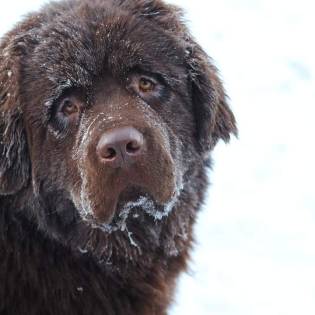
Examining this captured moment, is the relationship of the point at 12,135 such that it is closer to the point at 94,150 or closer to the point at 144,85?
the point at 94,150

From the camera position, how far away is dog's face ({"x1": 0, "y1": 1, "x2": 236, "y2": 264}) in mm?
3887

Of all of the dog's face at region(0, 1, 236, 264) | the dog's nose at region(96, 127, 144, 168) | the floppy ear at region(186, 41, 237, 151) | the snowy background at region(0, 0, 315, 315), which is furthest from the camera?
the snowy background at region(0, 0, 315, 315)

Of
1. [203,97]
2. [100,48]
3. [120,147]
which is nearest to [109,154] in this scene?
[120,147]

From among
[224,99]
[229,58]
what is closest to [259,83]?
[229,58]

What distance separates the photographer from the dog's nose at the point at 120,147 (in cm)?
368

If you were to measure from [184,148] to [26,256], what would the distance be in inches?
39.5

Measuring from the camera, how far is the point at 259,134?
6984mm

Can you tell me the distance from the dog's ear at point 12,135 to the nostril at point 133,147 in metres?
0.68

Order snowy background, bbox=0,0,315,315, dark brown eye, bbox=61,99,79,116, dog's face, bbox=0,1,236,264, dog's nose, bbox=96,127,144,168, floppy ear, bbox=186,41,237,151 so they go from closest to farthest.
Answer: dog's nose, bbox=96,127,144,168, dog's face, bbox=0,1,236,264, dark brown eye, bbox=61,99,79,116, floppy ear, bbox=186,41,237,151, snowy background, bbox=0,0,315,315

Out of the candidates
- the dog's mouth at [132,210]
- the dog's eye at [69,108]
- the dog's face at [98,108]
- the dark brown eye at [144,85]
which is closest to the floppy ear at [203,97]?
the dog's face at [98,108]

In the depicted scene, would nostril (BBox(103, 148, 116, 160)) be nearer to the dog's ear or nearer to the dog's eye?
the dog's eye

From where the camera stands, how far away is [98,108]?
395cm

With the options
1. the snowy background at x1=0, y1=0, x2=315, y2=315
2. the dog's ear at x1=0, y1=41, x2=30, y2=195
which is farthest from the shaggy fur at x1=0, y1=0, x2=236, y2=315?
the snowy background at x1=0, y1=0, x2=315, y2=315

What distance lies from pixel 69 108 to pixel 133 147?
0.51 meters
